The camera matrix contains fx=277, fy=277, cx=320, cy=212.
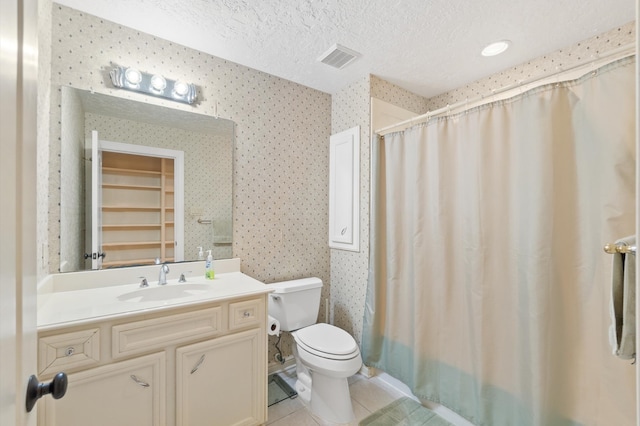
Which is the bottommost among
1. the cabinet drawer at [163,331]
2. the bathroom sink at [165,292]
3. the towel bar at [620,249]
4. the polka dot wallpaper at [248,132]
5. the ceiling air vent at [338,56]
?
the cabinet drawer at [163,331]

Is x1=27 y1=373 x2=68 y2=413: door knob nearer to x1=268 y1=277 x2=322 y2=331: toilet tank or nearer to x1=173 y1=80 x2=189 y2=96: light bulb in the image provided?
x1=268 y1=277 x2=322 y2=331: toilet tank

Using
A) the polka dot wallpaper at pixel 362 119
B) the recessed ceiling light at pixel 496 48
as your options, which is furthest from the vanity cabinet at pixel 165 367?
the recessed ceiling light at pixel 496 48

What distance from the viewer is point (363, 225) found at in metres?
2.25

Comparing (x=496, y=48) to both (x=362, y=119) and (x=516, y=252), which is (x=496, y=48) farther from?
(x=516, y=252)

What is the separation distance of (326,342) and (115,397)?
114cm

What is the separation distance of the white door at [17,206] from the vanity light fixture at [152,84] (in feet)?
3.80

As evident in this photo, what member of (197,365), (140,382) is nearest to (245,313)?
(197,365)

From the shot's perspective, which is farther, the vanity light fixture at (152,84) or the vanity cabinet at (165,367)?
the vanity light fixture at (152,84)

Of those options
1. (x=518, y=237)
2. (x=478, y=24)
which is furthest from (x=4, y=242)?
(x=478, y=24)

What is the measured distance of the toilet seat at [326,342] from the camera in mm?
1713

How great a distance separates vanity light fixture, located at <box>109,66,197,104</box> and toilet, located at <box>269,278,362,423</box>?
56.4 inches

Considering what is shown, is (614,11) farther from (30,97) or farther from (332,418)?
(332,418)

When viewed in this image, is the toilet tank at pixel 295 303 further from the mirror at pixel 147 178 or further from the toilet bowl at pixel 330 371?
the mirror at pixel 147 178

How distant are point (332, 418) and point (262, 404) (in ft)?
1.55
